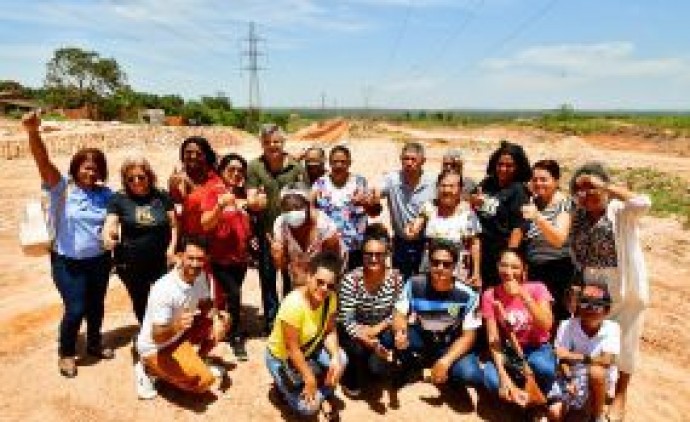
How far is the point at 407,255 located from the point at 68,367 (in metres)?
3.02

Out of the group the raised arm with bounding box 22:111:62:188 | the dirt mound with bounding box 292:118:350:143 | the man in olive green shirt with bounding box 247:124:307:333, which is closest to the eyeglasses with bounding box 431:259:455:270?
the man in olive green shirt with bounding box 247:124:307:333

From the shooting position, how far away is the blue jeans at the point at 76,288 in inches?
215

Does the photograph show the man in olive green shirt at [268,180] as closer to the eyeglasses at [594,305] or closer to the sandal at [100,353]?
the sandal at [100,353]

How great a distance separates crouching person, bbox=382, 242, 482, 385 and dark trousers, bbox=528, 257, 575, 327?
0.58m

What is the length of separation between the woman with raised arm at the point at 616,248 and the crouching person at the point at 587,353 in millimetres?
150

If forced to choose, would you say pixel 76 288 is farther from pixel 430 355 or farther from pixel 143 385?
pixel 430 355

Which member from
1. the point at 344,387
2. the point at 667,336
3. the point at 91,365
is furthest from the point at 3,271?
the point at 667,336

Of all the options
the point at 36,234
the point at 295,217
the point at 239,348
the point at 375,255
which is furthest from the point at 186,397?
the point at 375,255

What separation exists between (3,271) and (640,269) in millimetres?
8408

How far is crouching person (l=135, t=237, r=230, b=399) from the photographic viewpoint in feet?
16.6

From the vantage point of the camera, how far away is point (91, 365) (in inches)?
228

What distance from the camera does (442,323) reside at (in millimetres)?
5301

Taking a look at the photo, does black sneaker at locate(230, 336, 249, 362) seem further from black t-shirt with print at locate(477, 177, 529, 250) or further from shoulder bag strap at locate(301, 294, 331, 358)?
black t-shirt with print at locate(477, 177, 529, 250)

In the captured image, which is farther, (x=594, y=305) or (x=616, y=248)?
(x=616, y=248)
